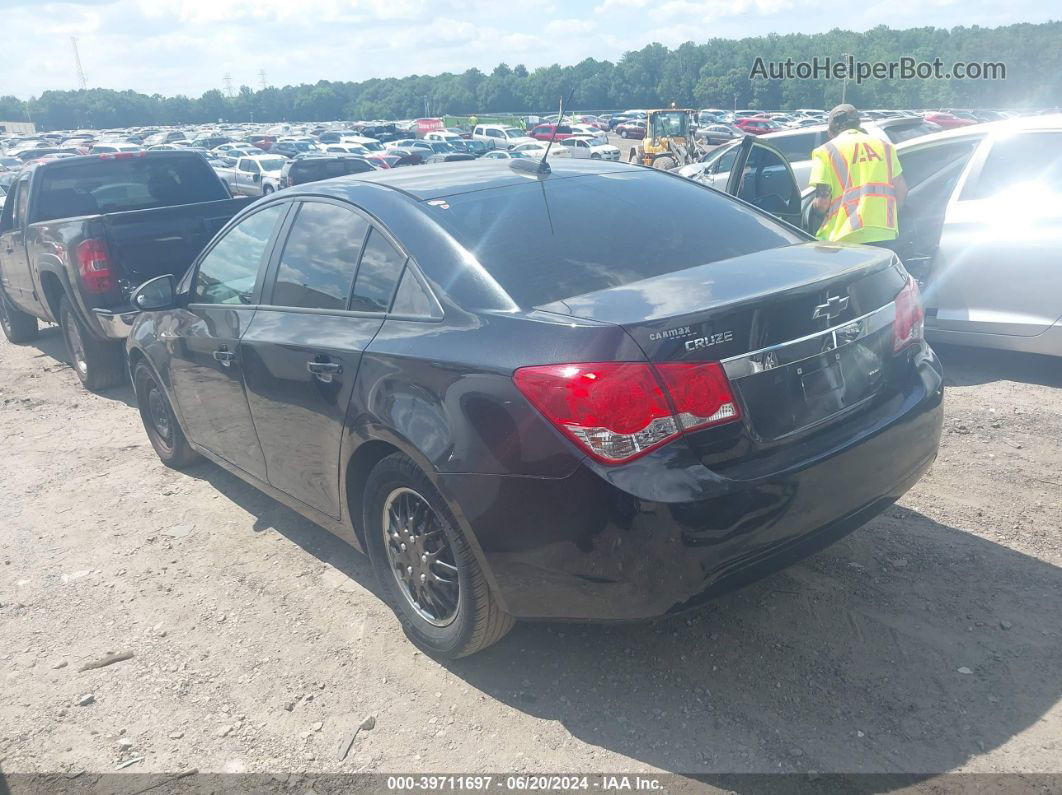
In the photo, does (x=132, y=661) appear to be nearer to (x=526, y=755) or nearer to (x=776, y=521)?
(x=526, y=755)

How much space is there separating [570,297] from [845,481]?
106cm

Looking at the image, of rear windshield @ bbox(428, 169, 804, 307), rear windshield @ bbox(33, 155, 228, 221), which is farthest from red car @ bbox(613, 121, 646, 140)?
rear windshield @ bbox(428, 169, 804, 307)

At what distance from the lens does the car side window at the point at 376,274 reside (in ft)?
10.4

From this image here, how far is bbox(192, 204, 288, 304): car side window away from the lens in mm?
3998

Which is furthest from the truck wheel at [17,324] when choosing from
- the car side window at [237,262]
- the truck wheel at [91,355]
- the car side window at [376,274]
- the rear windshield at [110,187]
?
the car side window at [376,274]

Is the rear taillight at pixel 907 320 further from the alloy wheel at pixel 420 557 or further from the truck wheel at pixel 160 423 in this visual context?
the truck wheel at pixel 160 423

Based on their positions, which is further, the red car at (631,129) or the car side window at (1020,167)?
the red car at (631,129)

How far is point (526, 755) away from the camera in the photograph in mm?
2697

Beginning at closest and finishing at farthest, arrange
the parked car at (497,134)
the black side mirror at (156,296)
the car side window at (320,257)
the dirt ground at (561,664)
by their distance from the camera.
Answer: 1. the dirt ground at (561,664)
2. the car side window at (320,257)
3. the black side mirror at (156,296)
4. the parked car at (497,134)

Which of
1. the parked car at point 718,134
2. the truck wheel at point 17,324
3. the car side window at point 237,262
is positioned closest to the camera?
the car side window at point 237,262

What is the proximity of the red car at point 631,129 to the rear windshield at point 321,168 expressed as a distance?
4120 cm

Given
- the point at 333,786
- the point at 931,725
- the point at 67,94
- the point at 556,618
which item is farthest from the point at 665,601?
the point at 67,94

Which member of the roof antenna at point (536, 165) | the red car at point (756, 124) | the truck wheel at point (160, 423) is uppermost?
the roof antenna at point (536, 165)

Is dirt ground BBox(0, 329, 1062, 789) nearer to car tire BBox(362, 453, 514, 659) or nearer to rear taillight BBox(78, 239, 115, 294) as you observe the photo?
car tire BBox(362, 453, 514, 659)
